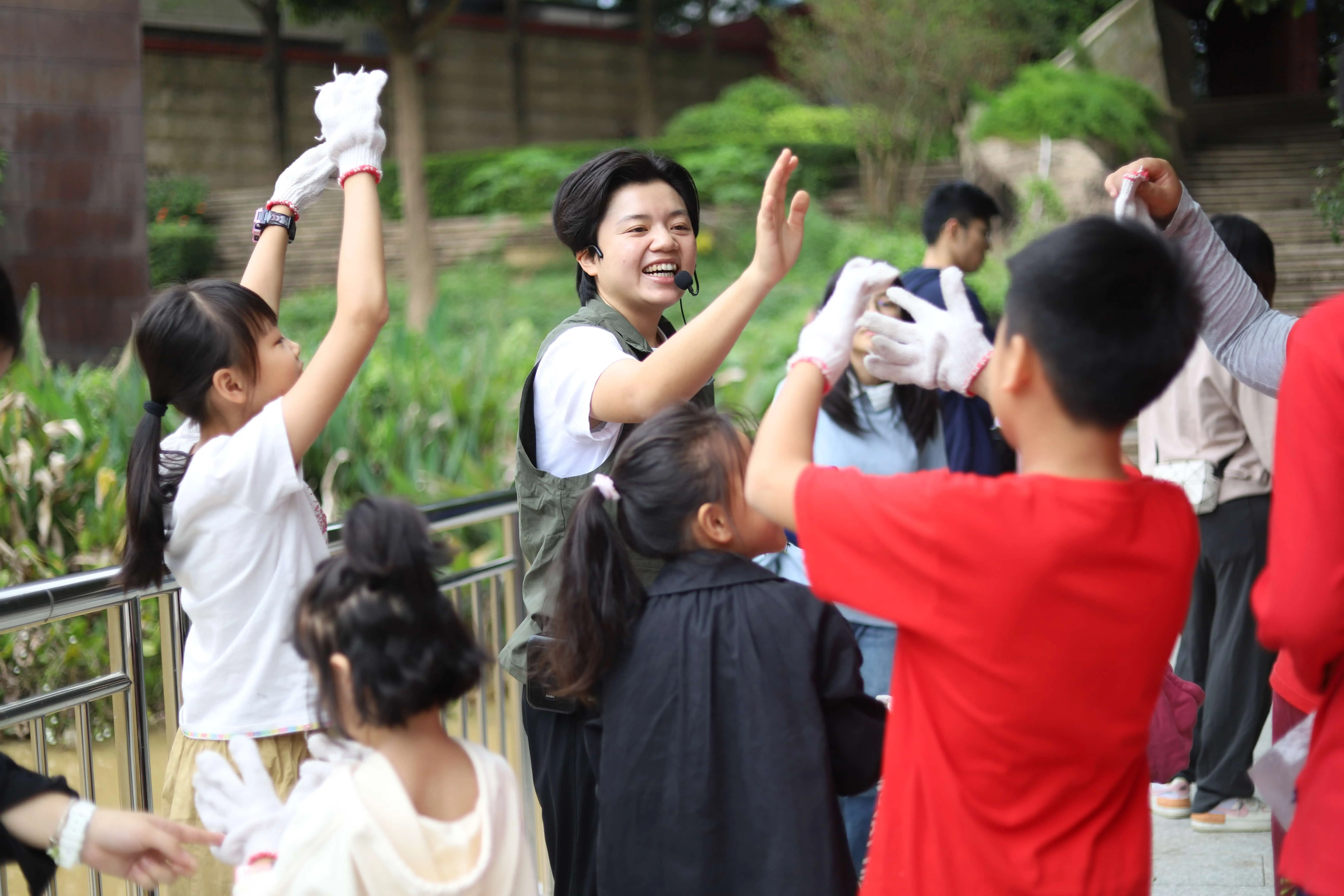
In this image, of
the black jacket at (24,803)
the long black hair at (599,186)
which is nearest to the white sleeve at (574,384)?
the long black hair at (599,186)

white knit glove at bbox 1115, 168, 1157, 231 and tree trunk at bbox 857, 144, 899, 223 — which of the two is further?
tree trunk at bbox 857, 144, 899, 223

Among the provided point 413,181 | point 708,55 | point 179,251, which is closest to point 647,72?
point 708,55

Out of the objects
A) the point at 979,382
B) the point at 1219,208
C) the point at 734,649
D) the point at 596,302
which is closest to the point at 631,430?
→ the point at 596,302

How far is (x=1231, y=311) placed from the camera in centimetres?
201

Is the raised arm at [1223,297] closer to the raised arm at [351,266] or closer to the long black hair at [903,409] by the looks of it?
the raised arm at [351,266]

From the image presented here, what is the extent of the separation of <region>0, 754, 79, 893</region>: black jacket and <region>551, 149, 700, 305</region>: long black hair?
1.15m

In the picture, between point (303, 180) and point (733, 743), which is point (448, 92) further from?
point (733, 743)

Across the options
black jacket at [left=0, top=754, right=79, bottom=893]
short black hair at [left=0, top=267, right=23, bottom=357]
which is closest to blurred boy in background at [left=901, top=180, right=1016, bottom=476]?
short black hair at [left=0, top=267, right=23, bottom=357]

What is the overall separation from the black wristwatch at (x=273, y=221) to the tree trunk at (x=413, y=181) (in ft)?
35.6

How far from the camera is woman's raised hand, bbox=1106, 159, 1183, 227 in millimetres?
1870

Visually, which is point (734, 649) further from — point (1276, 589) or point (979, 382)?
point (1276, 589)

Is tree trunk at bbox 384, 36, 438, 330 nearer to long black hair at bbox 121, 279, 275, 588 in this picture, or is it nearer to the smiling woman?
the smiling woman

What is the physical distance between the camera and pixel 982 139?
11.0 metres

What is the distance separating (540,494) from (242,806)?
753 mm
